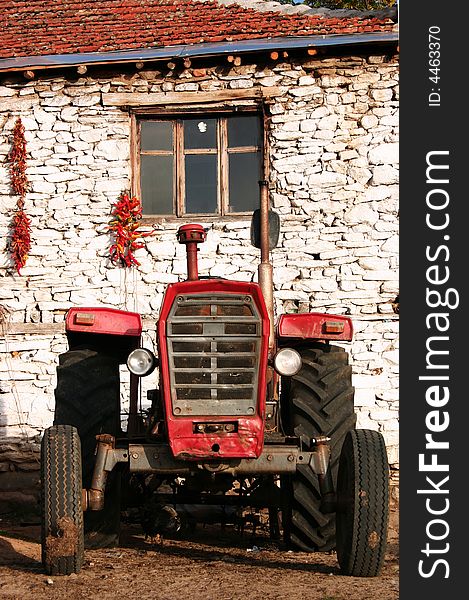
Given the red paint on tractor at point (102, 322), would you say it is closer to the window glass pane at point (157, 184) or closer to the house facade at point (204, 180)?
the house facade at point (204, 180)

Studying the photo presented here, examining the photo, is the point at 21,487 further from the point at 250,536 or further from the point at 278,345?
the point at 278,345

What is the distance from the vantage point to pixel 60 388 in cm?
663

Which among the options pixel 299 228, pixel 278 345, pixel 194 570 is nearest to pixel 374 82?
pixel 299 228

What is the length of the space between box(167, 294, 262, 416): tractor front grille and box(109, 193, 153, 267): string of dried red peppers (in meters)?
5.01

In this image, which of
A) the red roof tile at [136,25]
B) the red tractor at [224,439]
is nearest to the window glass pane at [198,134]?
the red roof tile at [136,25]

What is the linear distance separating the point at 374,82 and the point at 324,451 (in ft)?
19.5

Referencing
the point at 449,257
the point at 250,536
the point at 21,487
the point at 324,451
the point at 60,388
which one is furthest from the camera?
the point at 21,487

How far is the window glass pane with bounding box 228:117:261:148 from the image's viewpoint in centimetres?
1094

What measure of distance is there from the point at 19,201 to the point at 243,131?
8.37ft

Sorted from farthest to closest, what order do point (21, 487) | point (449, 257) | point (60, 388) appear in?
point (21, 487) < point (60, 388) < point (449, 257)

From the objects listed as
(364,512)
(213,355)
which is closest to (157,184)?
(213,355)

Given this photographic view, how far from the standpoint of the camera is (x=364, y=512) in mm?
5562

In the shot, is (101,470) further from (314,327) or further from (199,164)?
(199,164)

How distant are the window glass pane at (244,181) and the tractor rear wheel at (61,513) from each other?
5.74m
